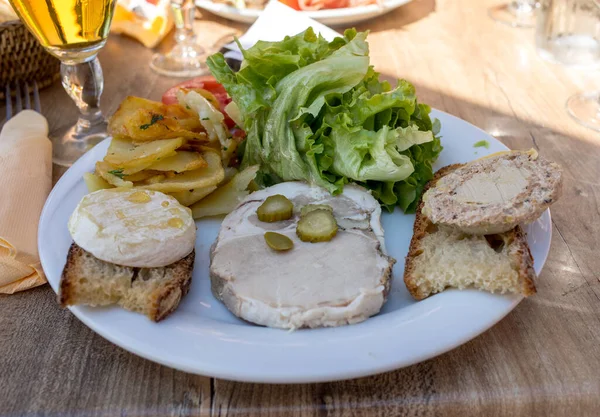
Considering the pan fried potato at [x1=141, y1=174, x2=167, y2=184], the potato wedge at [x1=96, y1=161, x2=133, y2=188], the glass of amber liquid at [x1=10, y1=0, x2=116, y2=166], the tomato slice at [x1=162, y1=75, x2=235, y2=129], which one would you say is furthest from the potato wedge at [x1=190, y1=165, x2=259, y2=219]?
the glass of amber liquid at [x1=10, y1=0, x2=116, y2=166]

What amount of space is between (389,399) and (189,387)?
1.72 ft

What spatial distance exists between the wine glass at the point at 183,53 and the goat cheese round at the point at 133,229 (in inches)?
73.0

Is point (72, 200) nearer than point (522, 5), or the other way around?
point (72, 200)

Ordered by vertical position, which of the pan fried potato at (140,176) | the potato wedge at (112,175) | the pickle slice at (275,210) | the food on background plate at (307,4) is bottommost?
the food on background plate at (307,4)

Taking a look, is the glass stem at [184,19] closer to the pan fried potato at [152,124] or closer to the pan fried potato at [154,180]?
the pan fried potato at [152,124]

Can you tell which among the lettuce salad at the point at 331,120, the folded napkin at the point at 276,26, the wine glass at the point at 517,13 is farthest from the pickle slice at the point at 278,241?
the wine glass at the point at 517,13

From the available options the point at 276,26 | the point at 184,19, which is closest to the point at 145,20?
the point at 184,19

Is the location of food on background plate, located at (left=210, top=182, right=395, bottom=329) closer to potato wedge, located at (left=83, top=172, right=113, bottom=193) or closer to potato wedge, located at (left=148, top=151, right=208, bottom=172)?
potato wedge, located at (left=148, top=151, right=208, bottom=172)

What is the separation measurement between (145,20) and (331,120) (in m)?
2.20

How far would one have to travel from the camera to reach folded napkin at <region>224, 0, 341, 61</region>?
3227 mm

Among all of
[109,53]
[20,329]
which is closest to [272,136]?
[20,329]

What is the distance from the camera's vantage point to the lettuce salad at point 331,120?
85.5 inches

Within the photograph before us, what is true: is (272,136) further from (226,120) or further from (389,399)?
(389,399)

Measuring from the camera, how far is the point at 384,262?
1803mm
